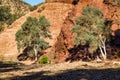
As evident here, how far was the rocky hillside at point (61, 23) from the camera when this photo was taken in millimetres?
63844

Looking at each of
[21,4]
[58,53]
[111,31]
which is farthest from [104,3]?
[21,4]

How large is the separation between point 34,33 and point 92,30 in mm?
23625

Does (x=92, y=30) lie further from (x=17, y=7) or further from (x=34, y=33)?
(x=17, y=7)

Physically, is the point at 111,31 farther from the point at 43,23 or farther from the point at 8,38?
the point at 8,38

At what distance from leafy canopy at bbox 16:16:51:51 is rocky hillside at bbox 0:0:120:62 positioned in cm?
286

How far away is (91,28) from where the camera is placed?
5494 centimetres

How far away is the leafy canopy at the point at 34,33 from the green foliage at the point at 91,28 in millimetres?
21153

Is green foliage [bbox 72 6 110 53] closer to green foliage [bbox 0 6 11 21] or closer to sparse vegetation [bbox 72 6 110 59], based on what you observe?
sparse vegetation [bbox 72 6 110 59]

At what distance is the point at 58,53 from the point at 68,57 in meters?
4.77

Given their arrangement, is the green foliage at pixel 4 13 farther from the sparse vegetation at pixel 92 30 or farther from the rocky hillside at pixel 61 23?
the rocky hillside at pixel 61 23

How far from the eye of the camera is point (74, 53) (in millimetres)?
64562

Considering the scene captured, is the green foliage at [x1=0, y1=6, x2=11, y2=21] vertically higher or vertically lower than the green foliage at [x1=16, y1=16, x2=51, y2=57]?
higher

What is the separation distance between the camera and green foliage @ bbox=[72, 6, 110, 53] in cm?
5409

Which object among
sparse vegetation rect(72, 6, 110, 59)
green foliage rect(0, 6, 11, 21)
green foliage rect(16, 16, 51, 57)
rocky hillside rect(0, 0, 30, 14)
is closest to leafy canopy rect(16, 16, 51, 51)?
green foliage rect(16, 16, 51, 57)
